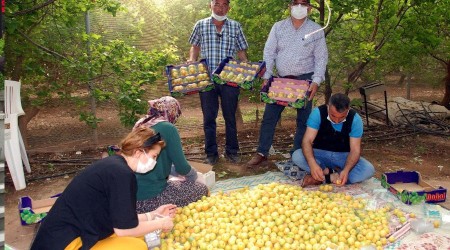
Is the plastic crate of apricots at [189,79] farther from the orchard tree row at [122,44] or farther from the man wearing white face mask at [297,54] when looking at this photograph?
the man wearing white face mask at [297,54]

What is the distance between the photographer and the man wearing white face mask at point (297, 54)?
551cm

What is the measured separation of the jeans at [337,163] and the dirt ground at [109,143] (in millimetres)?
641

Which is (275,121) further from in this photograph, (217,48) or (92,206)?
(92,206)

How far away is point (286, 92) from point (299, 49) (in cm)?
63

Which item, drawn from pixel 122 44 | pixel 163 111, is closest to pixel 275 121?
pixel 163 111

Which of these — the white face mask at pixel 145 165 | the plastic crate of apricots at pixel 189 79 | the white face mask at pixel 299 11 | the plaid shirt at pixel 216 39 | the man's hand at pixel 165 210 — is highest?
the white face mask at pixel 299 11

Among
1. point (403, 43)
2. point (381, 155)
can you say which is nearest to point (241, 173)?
point (381, 155)

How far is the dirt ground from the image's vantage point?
5344 millimetres

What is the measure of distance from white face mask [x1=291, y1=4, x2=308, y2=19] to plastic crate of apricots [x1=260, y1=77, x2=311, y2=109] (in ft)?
2.72

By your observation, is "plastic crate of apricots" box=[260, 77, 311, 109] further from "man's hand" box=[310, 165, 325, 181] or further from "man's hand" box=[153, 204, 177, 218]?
"man's hand" box=[153, 204, 177, 218]

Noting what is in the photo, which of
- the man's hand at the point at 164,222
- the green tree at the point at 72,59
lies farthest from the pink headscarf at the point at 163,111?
the green tree at the point at 72,59

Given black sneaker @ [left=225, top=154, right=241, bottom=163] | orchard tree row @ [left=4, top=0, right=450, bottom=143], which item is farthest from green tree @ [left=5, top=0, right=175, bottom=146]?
black sneaker @ [left=225, top=154, right=241, bottom=163]

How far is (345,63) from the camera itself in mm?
8180

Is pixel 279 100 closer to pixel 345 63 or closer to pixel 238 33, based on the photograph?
pixel 238 33
